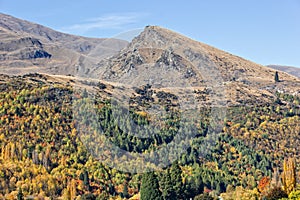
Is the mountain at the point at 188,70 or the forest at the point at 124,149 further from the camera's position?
the mountain at the point at 188,70

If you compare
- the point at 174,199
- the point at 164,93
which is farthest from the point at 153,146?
the point at 164,93

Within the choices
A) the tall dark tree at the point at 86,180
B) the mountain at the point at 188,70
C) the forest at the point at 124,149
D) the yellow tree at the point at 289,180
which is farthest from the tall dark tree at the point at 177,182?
the mountain at the point at 188,70

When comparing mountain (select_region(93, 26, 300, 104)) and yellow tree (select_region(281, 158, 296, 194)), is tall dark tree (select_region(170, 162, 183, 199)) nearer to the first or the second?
yellow tree (select_region(281, 158, 296, 194))

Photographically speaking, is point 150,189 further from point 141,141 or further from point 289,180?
point 141,141

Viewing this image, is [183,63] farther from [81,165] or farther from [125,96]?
[81,165]

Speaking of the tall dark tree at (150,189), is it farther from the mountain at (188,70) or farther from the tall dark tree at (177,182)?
the mountain at (188,70)
